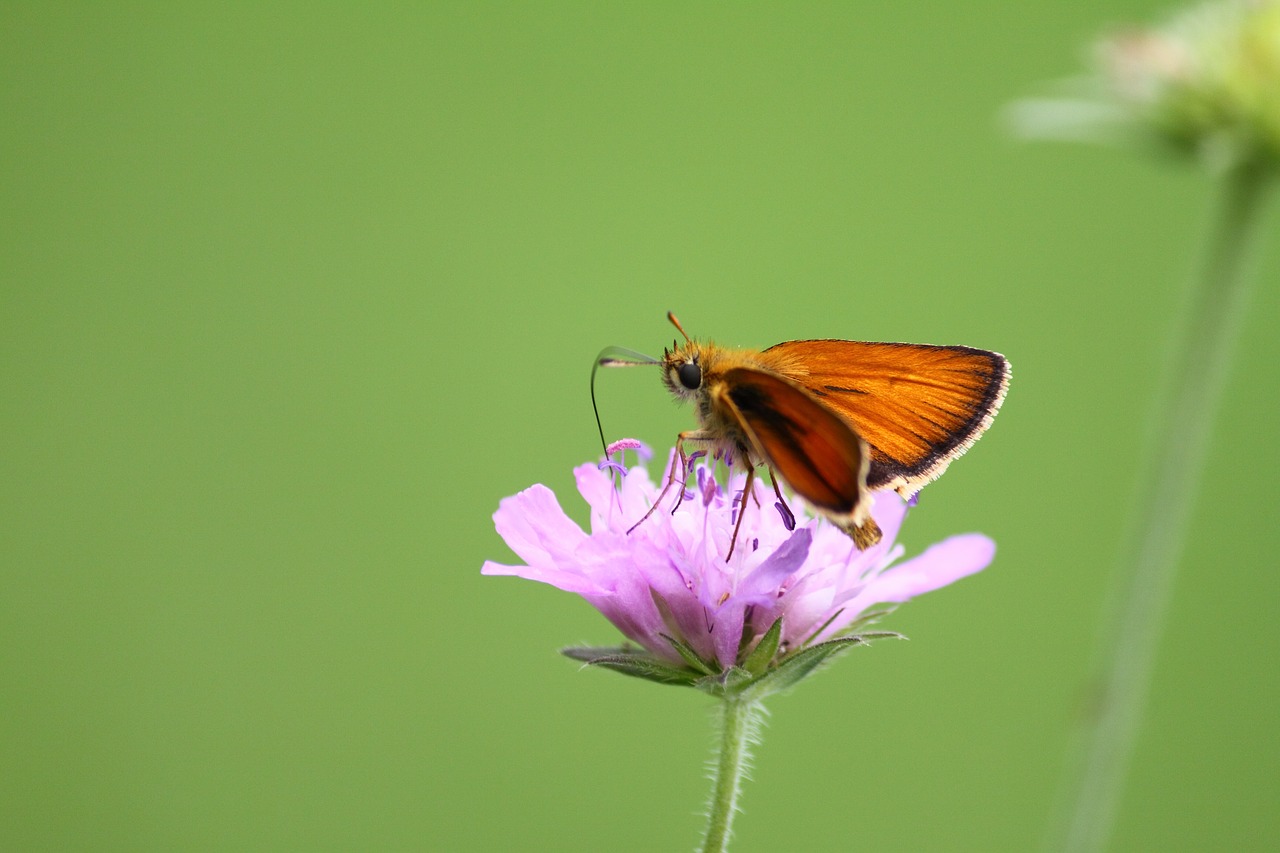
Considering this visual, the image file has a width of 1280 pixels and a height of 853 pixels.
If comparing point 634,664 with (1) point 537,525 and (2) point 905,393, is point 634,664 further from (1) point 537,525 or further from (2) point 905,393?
(2) point 905,393

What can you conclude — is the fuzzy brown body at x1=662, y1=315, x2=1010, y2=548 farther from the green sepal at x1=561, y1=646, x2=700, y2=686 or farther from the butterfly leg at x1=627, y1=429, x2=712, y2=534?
the green sepal at x1=561, y1=646, x2=700, y2=686

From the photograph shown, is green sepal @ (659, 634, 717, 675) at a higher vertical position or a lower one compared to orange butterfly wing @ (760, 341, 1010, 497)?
lower

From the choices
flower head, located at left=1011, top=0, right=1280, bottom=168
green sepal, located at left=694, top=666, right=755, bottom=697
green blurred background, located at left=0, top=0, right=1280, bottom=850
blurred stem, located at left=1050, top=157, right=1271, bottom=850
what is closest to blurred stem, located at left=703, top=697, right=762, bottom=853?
green sepal, located at left=694, top=666, right=755, bottom=697

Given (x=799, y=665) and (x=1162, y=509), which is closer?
(x=799, y=665)

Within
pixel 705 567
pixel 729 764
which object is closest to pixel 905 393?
pixel 705 567

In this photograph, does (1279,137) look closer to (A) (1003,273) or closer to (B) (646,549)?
(B) (646,549)

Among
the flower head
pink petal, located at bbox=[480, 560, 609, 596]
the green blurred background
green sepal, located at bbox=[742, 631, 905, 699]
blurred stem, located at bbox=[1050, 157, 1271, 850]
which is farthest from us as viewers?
the green blurred background

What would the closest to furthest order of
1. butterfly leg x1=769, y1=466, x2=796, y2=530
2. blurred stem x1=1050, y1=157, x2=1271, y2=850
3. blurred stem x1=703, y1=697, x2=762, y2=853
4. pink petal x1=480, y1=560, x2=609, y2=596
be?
1. blurred stem x1=703, y1=697, x2=762, y2=853
2. pink petal x1=480, y1=560, x2=609, y2=596
3. butterfly leg x1=769, y1=466, x2=796, y2=530
4. blurred stem x1=1050, y1=157, x2=1271, y2=850
